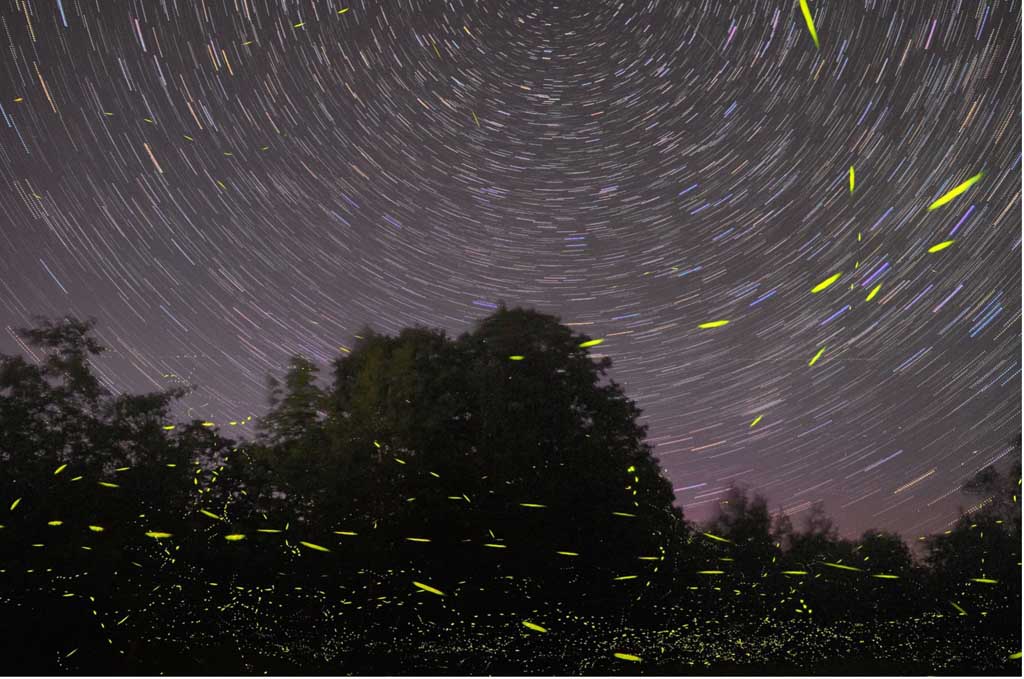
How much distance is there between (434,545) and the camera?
17.5 feet

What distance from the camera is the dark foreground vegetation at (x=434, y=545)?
488 cm

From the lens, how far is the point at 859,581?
18.3 ft

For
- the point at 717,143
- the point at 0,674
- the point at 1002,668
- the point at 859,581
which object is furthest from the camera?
the point at 717,143

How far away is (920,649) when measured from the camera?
5238 millimetres

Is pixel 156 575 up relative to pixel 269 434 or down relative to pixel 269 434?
down

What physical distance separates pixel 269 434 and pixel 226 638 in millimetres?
1295

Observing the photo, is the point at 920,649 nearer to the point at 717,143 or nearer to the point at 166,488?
the point at 717,143

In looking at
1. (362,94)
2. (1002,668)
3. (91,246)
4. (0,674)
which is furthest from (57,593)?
(1002,668)

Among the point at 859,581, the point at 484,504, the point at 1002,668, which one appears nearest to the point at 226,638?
the point at 484,504

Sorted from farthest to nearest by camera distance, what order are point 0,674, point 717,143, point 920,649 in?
point 717,143
point 920,649
point 0,674

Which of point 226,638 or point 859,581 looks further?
point 859,581

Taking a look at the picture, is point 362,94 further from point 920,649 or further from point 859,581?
point 920,649

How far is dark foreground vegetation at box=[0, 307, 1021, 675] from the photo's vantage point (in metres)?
4.88

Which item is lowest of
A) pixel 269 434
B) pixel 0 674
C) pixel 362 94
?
pixel 0 674
